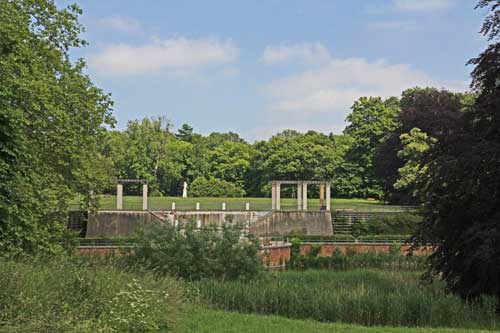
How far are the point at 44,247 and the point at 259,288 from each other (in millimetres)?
5851

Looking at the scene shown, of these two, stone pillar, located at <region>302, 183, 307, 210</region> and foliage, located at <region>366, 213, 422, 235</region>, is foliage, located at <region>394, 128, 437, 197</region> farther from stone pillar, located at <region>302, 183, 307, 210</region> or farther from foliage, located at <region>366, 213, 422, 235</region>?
stone pillar, located at <region>302, 183, 307, 210</region>

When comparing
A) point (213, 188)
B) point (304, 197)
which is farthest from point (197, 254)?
point (213, 188)

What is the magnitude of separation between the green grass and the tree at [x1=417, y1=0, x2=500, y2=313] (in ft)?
10.1

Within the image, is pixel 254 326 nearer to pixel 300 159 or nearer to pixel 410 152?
pixel 410 152

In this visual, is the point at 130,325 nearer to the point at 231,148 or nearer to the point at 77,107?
the point at 77,107

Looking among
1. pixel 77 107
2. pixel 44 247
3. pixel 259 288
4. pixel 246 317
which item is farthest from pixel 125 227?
pixel 246 317

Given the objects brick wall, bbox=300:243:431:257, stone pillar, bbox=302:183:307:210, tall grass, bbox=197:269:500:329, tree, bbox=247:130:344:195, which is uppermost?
tree, bbox=247:130:344:195

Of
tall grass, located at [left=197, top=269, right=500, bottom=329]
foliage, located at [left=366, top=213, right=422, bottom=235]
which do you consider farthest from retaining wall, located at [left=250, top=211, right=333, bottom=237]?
tall grass, located at [left=197, top=269, right=500, bottom=329]

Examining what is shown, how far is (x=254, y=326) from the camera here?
10195mm

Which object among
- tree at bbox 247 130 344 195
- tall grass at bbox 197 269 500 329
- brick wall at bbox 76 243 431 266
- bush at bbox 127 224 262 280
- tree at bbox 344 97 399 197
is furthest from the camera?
tree at bbox 247 130 344 195

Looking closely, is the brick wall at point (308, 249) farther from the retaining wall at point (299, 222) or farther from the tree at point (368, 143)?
the tree at point (368, 143)

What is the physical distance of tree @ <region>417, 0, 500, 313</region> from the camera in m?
12.9

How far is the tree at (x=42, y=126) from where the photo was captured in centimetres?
1439

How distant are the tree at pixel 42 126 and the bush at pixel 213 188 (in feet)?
132
